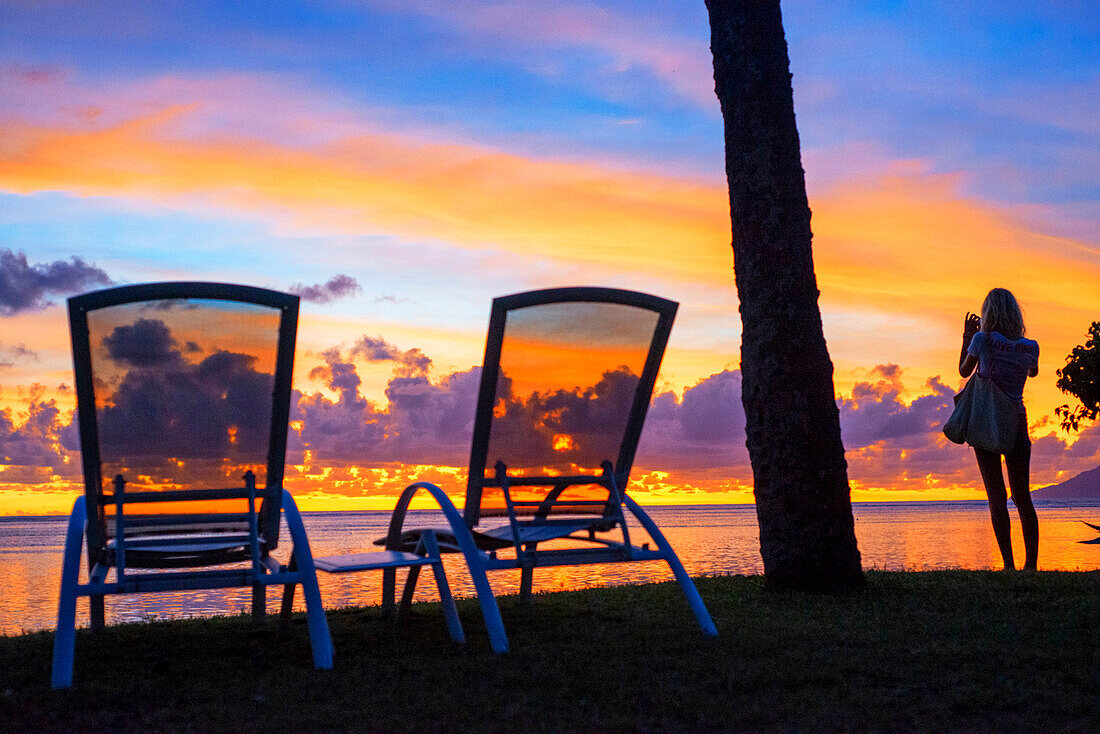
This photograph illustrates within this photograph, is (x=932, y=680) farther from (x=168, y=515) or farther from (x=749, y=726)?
(x=168, y=515)

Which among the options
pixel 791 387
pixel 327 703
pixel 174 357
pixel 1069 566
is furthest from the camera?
pixel 1069 566

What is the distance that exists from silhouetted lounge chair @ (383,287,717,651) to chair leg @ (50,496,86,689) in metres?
1.75

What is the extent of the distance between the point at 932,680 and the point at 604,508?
214 centimetres

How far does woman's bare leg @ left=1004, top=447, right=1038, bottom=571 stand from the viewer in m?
7.87

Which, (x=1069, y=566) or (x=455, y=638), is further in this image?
(x=1069, y=566)

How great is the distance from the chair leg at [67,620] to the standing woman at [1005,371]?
6638mm

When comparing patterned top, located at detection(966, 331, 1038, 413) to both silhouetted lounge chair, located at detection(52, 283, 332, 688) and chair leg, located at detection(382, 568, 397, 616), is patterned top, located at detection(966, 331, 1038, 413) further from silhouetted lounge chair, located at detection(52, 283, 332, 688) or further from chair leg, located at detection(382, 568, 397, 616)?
silhouetted lounge chair, located at detection(52, 283, 332, 688)

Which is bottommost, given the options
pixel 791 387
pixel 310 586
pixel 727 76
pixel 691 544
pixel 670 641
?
pixel 691 544

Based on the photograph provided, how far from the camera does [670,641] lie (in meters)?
5.18

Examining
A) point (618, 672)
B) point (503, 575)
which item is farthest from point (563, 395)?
point (503, 575)

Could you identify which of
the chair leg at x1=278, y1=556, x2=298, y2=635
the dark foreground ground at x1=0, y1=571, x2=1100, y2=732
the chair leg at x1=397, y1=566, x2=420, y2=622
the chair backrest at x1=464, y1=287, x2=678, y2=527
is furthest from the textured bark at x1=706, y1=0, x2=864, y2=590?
the chair leg at x1=278, y1=556, x2=298, y2=635

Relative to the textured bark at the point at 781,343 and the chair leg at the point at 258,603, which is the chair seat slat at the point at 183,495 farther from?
the textured bark at the point at 781,343

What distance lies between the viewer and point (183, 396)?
5156mm

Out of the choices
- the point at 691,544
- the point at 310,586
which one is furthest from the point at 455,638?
the point at 691,544
